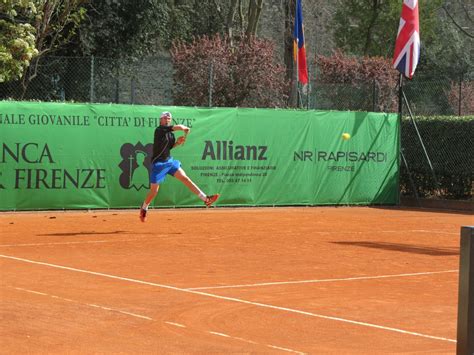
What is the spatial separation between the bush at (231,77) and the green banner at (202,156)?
5.06 metres

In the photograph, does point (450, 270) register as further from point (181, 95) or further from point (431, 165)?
point (181, 95)

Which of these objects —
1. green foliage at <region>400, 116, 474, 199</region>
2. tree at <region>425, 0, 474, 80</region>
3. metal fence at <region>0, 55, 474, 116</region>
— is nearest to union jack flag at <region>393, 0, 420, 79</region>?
metal fence at <region>0, 55, 474, 116</region>

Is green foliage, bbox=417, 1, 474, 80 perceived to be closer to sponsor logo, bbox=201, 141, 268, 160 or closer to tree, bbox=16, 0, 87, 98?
tree, bbox=16, 0, 87, 98

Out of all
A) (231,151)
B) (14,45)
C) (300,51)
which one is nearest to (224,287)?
(231,151)

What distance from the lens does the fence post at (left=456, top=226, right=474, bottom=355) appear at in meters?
5.20

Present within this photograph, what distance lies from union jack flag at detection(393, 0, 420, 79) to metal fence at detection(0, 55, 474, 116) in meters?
1.30

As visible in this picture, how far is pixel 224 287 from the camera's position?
32.6 feet

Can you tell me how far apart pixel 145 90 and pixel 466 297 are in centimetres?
3214

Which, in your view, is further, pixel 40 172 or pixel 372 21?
pixel 372 21

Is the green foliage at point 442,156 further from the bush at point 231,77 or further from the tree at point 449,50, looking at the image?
the tree at point 449,50

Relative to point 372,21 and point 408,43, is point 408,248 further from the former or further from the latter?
point 372,21

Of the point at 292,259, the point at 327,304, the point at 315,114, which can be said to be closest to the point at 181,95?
the point at 315,114

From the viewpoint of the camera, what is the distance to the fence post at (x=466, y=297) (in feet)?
17.1

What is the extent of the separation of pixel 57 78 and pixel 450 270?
16514 millimetres
